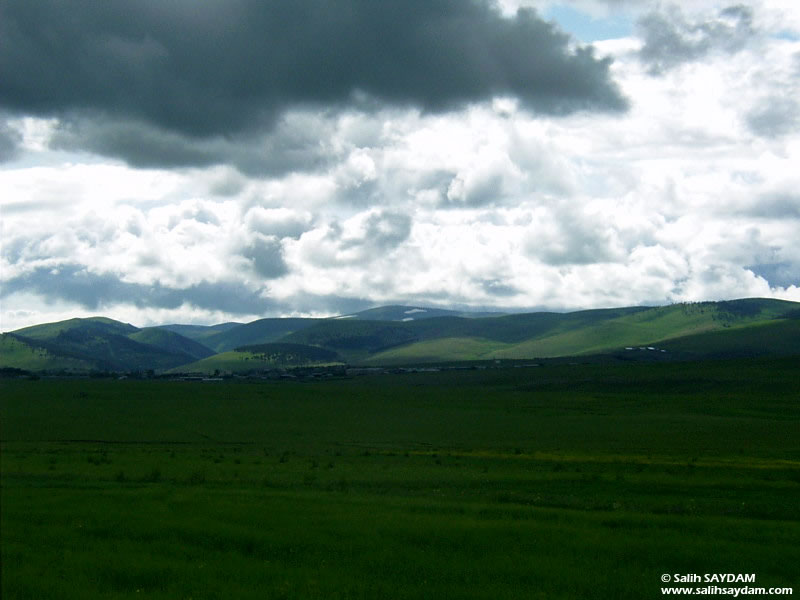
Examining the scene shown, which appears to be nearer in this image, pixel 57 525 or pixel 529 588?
pixel 529 588

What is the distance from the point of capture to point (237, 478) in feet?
127

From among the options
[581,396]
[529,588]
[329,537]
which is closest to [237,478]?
[329,537]

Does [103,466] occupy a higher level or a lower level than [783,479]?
higher

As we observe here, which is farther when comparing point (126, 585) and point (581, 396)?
point (581, 396)

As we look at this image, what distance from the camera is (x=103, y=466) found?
38.5m

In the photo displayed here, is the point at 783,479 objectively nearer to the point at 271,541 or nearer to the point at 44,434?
the point at 271,541

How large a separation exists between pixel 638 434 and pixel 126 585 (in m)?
80.5

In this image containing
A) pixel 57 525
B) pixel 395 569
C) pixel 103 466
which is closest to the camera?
pixel 395 569

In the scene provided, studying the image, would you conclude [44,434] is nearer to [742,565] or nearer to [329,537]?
[329,537]

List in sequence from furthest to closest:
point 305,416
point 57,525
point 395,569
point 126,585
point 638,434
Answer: point 305,416 → point 638,434 → point 57,525 → point 395,569 → point 126,585

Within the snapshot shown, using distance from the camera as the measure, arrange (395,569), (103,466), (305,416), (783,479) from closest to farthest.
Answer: (395,569), (103,466), (783,479), (305,416)

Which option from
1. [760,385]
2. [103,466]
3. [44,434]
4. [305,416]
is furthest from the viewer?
[760,385]

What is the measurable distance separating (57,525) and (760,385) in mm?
175360

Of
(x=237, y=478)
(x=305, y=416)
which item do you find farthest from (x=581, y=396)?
(x=237, y=478)
